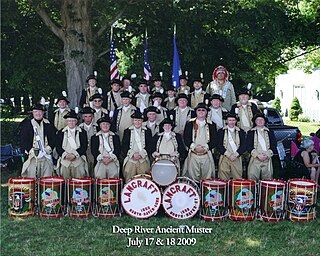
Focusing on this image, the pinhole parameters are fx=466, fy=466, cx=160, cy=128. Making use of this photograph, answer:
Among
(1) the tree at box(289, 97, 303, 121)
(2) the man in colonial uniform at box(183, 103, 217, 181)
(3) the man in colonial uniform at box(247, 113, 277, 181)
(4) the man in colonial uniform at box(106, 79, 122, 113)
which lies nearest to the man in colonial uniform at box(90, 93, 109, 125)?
(4) the man in colonial uniform at box(106, 79, 122, 113)

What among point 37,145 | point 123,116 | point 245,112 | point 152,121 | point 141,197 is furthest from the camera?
point 245,112

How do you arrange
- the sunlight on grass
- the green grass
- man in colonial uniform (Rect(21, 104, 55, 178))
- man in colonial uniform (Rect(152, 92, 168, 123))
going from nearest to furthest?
the green grass
the sunlight on grass
man in colonial uniform (Rect(21, 104, 55, 178))
man in colonial uniform (Rect(152, 92, 168, 123))

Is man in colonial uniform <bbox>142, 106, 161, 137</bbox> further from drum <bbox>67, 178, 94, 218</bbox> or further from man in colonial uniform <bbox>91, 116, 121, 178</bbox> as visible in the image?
drum <bbox>67, 178, 94, 218</bbox>

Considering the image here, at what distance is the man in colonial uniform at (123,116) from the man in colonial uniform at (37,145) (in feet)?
3.98

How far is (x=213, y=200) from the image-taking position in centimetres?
727

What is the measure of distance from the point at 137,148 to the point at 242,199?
2.02m

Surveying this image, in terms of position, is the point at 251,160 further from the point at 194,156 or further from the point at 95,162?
the point at 95,162

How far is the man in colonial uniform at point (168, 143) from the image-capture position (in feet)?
26.2

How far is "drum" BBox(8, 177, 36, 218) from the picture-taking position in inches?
290

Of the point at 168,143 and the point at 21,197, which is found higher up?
the point at 168,143

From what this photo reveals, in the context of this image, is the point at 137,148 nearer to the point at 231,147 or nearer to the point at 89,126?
the point at 89,126

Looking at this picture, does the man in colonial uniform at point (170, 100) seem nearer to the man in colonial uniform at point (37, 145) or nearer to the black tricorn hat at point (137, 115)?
the black tricorn hat at point (137, 115)

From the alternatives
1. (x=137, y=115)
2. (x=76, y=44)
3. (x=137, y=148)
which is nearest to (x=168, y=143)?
(x=137, y=148)

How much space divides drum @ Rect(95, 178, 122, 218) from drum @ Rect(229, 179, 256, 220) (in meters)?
1.83
